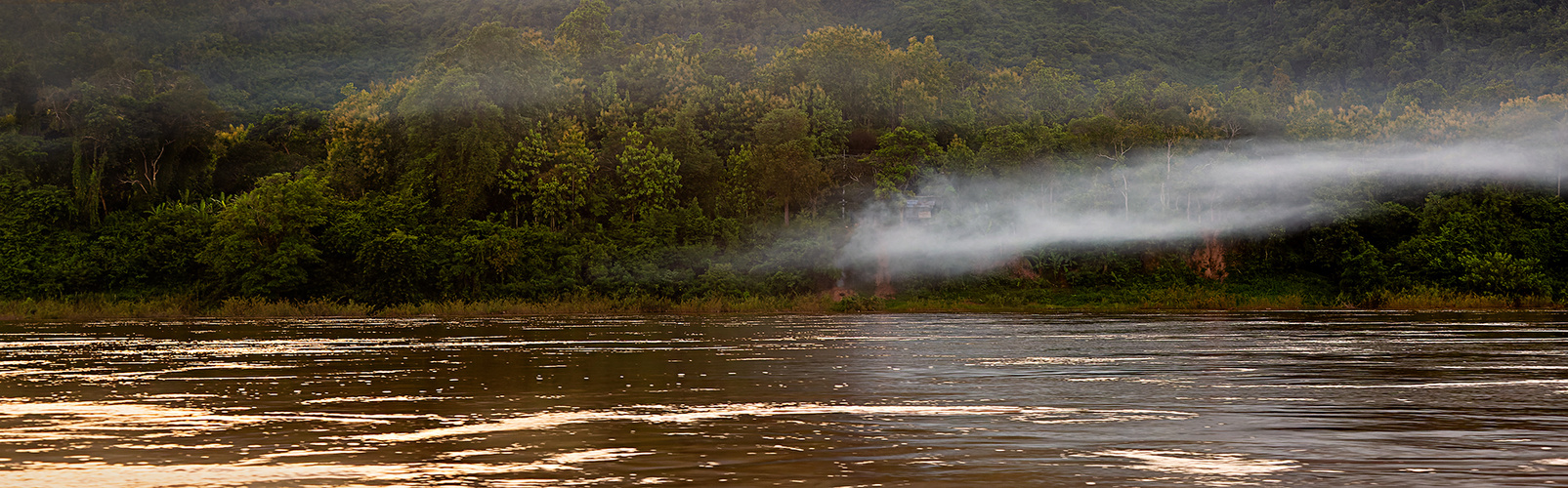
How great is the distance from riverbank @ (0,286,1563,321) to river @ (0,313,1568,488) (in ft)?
73.0

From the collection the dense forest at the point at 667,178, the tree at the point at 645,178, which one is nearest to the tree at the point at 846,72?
the dense forest at the point at 667,178

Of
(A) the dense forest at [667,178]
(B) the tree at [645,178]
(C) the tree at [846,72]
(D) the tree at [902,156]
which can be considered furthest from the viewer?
(C) the tree at [846,72]

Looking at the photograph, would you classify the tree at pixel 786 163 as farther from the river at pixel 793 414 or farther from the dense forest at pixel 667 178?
the river at pixel 793 414

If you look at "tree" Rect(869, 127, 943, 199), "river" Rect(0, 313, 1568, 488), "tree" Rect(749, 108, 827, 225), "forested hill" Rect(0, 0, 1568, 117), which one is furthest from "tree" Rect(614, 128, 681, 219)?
"river" Rect(0, 313, 1568, 488)

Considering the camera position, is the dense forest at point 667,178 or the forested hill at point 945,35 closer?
the dense forest at point 667,178

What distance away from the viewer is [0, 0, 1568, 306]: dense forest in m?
50.2

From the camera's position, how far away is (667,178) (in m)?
55.2

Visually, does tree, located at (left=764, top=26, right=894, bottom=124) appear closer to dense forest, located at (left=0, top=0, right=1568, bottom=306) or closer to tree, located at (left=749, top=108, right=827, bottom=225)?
dense forest, located at (left=0, top=0, right=1568, bottom=306)

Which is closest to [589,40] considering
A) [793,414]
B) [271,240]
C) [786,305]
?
[271,240]

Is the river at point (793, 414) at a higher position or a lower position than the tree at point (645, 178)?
lower

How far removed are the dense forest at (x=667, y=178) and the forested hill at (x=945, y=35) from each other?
24.4 ft

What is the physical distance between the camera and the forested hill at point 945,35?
251 ft

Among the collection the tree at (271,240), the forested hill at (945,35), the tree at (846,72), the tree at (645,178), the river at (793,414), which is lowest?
the river at (793,414)

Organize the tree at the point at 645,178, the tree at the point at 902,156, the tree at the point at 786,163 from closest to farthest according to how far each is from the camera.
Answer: the tree at the point at 645,178 < the tree at the point at 786,163 < the tree at the point at 902,156
